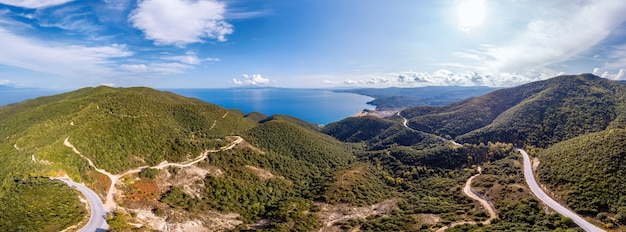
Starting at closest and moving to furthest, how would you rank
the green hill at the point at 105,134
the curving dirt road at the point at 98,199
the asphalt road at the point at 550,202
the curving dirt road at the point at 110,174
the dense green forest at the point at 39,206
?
the dense green forest at the point at 39,206, the curving dirt road at the point at 98,199, the asphalt road at the point at 550,202, the curving dirt road at the point at 110,174, the green hill at the point at 105,134

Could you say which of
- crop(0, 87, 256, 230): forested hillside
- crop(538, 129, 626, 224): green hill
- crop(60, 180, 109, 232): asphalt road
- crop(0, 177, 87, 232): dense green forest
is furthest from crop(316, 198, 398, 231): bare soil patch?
crop(0, 177, 87, 232): dense green forest

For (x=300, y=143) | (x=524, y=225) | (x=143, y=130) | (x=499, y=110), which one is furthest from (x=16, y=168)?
(x=499, y=110)

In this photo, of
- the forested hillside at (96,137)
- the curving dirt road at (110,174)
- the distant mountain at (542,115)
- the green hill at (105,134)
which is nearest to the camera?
the curving dirt road at (110,174)

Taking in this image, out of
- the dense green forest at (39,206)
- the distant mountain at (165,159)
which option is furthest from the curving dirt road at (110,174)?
the dense green forest at (39,206)

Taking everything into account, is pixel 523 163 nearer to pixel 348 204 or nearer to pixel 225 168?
pixel 348 204

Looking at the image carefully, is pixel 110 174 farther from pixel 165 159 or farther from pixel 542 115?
pixel 542 115

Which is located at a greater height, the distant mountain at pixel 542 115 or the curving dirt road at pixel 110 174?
the distant mountain at pixel 542 115

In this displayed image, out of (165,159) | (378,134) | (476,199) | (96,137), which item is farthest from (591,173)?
(96,137)

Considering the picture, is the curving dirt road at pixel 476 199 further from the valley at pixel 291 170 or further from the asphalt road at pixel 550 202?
the asphalt road at pixel 550 202
